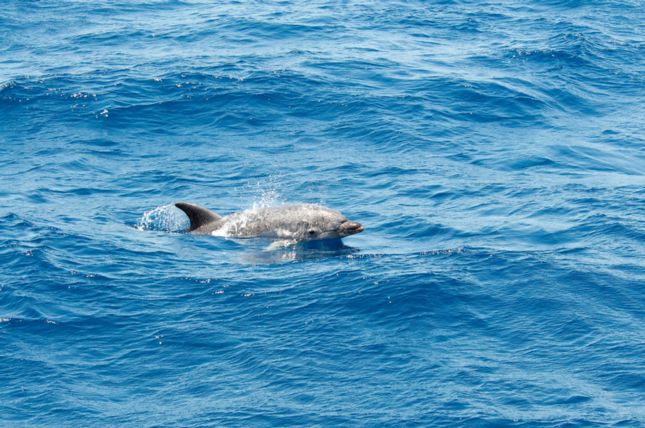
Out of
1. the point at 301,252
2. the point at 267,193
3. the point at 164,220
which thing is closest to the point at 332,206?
the point at 267,193

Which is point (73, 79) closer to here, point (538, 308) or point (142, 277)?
point (142, 277)

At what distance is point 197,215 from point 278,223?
2166 millimetres

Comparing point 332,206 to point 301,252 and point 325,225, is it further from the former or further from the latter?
point 301,252

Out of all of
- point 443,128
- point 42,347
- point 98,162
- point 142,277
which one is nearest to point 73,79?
point 98,162

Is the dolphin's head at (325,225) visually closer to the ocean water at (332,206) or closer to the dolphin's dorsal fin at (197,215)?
the ocean water at (332,206)

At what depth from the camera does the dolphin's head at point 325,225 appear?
29.8 m

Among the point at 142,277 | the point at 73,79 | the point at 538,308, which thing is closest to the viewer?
the point at 538,308

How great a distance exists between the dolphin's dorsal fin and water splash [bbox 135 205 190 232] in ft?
2.63

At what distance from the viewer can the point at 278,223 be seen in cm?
3034

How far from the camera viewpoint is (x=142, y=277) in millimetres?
26969

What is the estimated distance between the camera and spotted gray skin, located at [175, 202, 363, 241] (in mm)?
29891

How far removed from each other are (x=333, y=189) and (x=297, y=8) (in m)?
25.8

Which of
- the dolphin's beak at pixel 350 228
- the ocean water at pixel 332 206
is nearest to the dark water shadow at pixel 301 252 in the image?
the ocean water at pixel 332 206

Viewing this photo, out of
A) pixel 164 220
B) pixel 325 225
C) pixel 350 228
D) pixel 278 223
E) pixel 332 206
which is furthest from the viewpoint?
pixel 332 206
